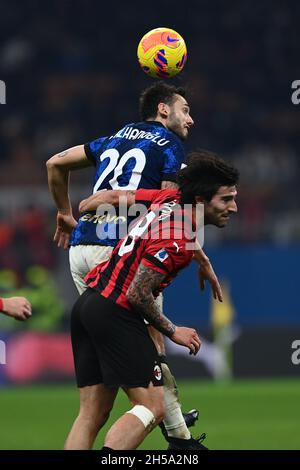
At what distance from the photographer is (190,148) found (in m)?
19.5

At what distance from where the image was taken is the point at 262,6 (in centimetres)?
2311

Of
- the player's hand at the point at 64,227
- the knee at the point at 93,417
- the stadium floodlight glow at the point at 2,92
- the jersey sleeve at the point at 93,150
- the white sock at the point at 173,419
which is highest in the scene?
the stadium floodlight glow at the point at 2,92

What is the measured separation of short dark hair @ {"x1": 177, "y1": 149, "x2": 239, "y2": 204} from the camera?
19.9 feet

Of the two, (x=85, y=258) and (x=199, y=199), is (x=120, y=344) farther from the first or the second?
(x=85, y=258)

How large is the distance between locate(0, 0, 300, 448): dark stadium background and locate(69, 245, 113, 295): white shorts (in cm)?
545

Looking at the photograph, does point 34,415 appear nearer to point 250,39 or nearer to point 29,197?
point 29,197

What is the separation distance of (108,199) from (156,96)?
861 millimetres

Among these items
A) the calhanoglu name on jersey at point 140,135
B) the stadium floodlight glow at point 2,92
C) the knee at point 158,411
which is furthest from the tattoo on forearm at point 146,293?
the stadium floodlight glow at point 2,92

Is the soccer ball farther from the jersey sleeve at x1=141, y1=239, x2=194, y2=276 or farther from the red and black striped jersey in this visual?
the jersey sleeve at x1=141, y1=239, x2=194, y2=276

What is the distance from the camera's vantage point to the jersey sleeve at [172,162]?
7090 mm

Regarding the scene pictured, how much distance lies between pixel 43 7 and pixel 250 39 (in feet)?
12.7

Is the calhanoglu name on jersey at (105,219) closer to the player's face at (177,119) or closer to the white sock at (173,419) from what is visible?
the player's face at (177,119)

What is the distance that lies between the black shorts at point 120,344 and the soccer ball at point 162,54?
77.8 inches

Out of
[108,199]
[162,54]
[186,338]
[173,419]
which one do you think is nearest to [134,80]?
[162,54]
